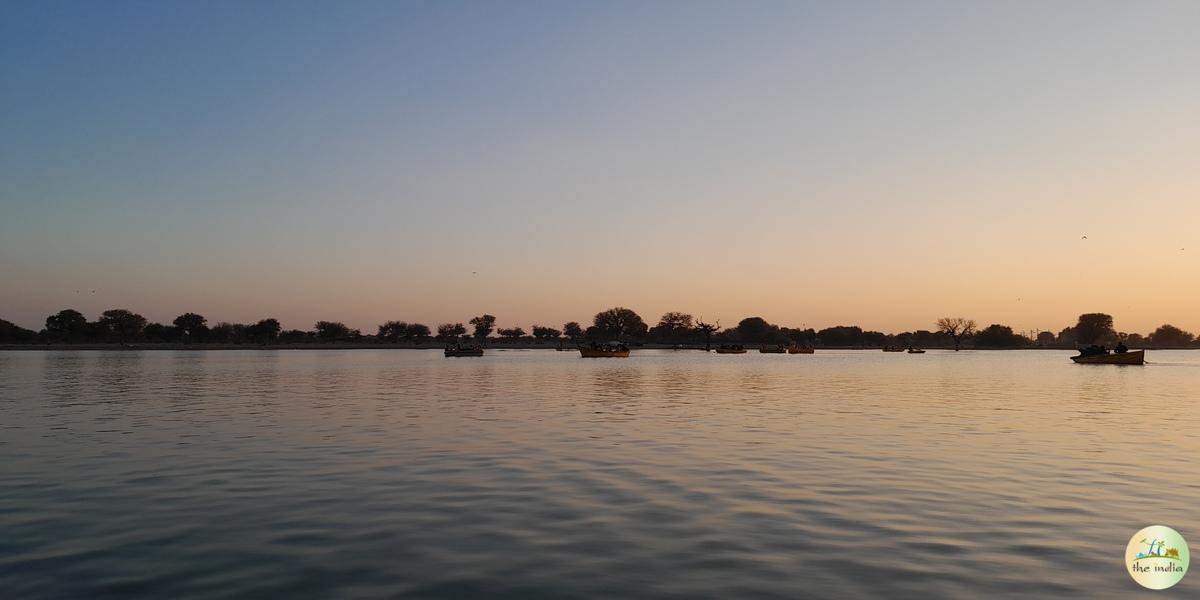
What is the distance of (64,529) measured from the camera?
43.9ft

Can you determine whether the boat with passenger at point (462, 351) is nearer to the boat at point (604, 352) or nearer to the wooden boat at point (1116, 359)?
the boat at point (604, 352)

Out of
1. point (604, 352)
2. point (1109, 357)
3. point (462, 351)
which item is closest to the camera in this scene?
point (1109, 357)

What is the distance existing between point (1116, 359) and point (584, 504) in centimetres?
13527

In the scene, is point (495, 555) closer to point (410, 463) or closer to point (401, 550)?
point (401, 550)

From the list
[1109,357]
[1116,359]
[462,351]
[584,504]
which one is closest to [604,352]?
[462,351]

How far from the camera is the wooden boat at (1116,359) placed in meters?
122

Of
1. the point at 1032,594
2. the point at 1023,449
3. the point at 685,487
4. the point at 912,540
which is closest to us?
the point at 1032,594

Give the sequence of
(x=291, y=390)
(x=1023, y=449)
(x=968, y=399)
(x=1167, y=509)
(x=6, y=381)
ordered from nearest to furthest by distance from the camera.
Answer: (x=1167, y=509)
(x=1023, y=449)
(x=968, y=399)
(x=291, y=390)
(x=6, y=381)

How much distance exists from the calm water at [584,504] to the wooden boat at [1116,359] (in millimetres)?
106475

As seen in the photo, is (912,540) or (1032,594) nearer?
(1032,594)

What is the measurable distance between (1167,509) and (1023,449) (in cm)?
920

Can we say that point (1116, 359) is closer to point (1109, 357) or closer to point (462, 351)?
point (1109, 357)

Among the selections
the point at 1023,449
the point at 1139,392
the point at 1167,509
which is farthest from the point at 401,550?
the point at 1139,392

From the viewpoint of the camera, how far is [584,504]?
15680mm
